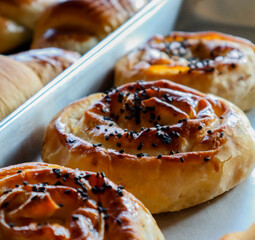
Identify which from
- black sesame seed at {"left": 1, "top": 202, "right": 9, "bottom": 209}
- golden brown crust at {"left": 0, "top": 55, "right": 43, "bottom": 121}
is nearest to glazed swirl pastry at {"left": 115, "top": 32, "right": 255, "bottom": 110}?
golden brown crust at {"left": 0, "top": 55, "right": 43, "bottom": 121}

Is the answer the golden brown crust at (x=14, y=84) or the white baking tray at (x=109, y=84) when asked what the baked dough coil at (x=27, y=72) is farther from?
the white baking tray at (x=109, y=84)

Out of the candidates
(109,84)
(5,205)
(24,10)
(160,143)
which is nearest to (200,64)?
(109,84)

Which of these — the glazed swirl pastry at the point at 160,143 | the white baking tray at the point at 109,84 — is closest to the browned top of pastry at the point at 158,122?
the glazed swirl pastry at the point at 160,143

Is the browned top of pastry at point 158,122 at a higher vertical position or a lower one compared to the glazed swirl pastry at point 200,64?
higher

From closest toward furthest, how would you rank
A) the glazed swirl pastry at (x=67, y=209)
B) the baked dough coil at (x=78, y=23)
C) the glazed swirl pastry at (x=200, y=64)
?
the glazed swirl pastry at (x=67, y=209), the glazed swirl pastry at (x=200, y=64), the baked dough coil at (x=78, y=23)

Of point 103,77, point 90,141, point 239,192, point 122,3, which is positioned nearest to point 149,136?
point 90,141

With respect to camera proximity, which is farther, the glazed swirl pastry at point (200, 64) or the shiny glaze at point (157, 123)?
the glazed swirl pastry at point (200, 64)

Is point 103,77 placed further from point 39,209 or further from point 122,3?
point 39,209
